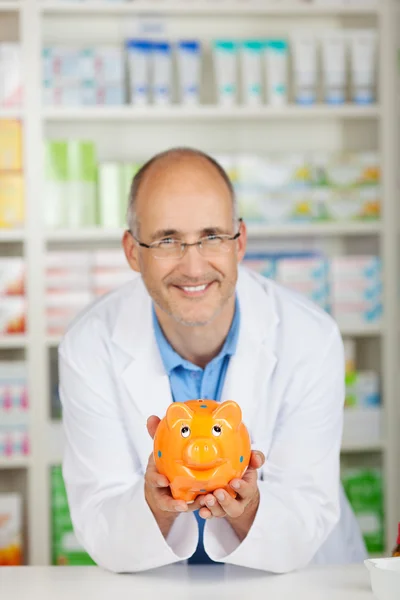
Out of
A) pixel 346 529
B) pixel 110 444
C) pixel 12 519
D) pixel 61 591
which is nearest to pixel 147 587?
pixel 61 591

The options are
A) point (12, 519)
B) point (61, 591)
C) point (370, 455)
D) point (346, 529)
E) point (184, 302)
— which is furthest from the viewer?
point (370, 455)

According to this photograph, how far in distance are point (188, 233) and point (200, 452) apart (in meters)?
0.52

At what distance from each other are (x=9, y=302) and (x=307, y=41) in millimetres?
1432

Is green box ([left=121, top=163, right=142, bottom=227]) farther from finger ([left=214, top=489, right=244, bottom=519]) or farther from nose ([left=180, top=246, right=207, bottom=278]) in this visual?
finger ([left=214, top=489, right=244, bottom=519])

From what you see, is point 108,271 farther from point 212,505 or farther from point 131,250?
point 212,505

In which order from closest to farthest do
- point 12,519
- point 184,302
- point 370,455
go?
point 184,302 → point 12,519 → point 370,455

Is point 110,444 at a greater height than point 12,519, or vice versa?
point 110,444

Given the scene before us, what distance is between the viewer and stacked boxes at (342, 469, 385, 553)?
10.8 feet

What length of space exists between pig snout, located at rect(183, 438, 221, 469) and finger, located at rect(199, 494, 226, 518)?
0.06 meters

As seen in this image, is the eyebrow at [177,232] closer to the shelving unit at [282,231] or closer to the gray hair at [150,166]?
the gray hair at [150,166]

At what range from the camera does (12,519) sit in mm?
3199

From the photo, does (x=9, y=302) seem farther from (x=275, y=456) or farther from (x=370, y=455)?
(x=275, y=456)

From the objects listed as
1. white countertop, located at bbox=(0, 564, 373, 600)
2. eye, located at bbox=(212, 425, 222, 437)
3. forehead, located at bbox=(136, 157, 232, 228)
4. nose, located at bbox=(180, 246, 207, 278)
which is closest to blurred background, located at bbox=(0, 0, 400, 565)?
forehead, located at bbox=(136, 157, 232, 228)

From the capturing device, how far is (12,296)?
10.6 ft
